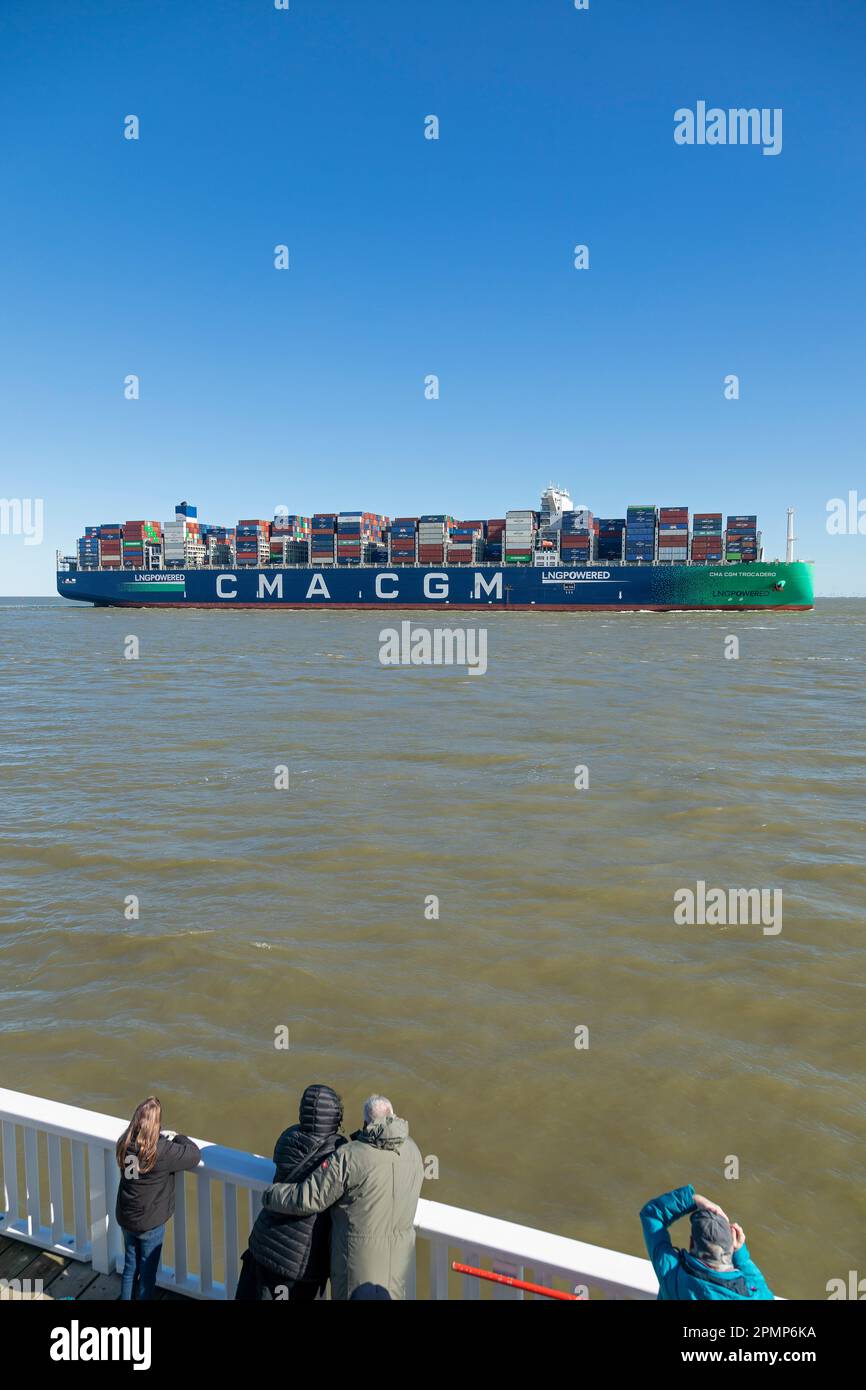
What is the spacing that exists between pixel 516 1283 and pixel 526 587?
241 feet

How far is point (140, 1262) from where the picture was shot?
353 cm

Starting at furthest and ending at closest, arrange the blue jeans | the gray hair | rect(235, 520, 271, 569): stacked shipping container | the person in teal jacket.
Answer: rect(235, 520, 271, 569): stacked shipping container → the blue jeans → the gray hair → the person in teal jacket

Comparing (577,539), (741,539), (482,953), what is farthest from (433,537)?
(482,953)

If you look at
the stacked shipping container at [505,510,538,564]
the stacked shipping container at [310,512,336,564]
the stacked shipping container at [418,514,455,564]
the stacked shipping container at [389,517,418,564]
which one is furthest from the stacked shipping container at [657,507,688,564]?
the stacked shipping container at [310,512,336,564]

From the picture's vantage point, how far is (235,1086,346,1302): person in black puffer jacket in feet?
10.5

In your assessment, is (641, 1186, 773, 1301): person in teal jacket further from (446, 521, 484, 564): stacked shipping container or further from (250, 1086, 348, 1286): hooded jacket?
(446, 521, 484, 564): stacked shipping container

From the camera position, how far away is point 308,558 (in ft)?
274

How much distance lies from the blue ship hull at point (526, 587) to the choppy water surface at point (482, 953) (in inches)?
2208

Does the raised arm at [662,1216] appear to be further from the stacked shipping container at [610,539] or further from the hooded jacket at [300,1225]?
the stacked shipping container at [610,539]

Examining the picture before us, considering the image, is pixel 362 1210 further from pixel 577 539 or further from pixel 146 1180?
pixel 577 539

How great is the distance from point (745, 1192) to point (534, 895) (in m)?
4.59

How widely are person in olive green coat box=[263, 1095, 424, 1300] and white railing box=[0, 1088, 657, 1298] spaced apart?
0.11 meters
